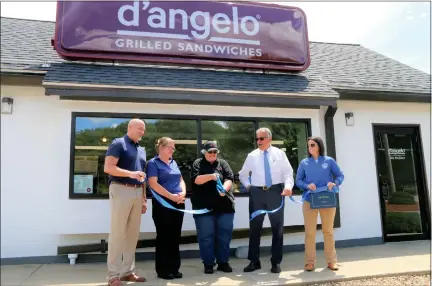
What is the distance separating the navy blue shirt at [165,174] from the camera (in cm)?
387

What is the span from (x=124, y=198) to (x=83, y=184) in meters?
1.70

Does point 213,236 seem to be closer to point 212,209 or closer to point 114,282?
point 212,209

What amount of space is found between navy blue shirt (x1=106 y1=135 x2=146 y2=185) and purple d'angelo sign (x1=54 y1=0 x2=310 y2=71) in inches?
93.7

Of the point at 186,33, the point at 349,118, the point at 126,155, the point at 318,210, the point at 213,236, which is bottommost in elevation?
the point at 213,236

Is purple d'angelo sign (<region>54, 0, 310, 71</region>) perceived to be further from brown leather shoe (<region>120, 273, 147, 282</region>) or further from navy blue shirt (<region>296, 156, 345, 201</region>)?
brown leather shoe (<region>120, 273, 147, 282</region>)

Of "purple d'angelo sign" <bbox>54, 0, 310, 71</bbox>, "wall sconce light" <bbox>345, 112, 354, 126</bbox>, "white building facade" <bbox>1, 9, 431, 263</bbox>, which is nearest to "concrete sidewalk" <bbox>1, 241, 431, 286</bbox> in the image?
"white building facade" <bbox>1, 9, 431, 263</bbox>

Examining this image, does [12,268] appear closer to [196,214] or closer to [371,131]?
[196,214]

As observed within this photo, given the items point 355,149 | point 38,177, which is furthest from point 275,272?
point 38,177

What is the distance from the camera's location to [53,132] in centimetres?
496

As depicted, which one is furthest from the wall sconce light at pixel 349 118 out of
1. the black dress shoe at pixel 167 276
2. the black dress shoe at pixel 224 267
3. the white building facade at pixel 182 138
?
the black dress shoe at pixel 167 276

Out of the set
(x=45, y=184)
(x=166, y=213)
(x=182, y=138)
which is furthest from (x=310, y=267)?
(x=45, y=184)

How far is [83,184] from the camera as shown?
4949mm

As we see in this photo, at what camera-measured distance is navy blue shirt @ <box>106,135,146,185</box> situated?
3.55 meters

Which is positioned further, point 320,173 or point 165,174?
point 320,173
